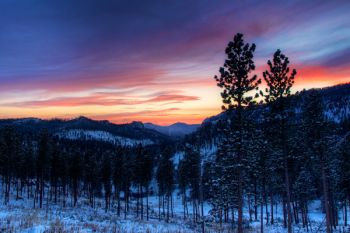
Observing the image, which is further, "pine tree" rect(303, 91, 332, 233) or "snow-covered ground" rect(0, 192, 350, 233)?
"pine tree" rect(303, 91, 332, 233)

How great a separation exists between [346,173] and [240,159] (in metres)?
29.4

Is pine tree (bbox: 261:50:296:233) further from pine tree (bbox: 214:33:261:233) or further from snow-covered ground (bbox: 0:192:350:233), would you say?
snow-covered ground (bbox: 0:192:350:233)

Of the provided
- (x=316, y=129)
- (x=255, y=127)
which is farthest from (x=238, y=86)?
(x=316, y=129)

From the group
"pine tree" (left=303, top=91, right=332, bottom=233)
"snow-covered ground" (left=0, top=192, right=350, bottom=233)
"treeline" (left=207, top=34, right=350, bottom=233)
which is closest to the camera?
"snow-covered ground" (left=0, top=192, right=350, bottom=233)

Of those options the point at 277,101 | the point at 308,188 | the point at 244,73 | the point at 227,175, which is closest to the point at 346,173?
the point at 308,188

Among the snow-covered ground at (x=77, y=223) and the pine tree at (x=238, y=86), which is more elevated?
the pine tree at (x=238, y=86)

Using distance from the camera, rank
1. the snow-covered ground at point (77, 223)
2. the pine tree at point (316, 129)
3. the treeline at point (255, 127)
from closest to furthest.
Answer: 1. the snow-covered ground at point (77, 223)
2. the treeline at point (255, 127)
3. the pine tree at point (316, 129)

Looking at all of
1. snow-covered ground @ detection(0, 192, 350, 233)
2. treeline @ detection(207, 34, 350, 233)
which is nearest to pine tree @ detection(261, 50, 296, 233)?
treeline @ detection(207, 34, 350, 233)

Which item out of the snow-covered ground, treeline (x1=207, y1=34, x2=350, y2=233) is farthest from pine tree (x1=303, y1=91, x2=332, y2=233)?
the snow-covered ground

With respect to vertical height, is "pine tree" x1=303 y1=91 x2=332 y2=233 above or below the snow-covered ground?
above

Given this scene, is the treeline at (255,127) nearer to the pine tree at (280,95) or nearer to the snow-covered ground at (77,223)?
the pine tree at (280,95)

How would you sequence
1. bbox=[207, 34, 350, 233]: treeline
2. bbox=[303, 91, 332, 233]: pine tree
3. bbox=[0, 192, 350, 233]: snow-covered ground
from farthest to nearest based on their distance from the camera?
bbox=[303, 91, 332, 233]: pine tree < bbox=[207, 34, 350, 233]: treeline < bbox=[0, 192, 350, 233]: snow-covered ground

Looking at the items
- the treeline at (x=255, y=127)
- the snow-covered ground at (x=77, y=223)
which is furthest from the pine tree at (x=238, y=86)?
the snow-covered ground at (x=77, y=223)

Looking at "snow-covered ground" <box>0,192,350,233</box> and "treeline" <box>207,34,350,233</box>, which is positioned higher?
"treeline" <box>207,34,350,233</box>
